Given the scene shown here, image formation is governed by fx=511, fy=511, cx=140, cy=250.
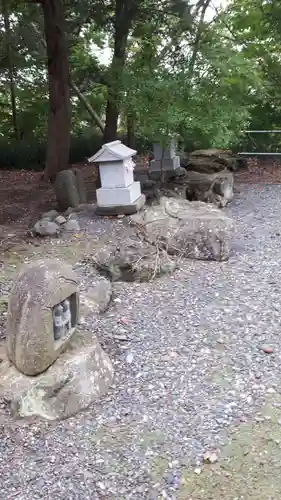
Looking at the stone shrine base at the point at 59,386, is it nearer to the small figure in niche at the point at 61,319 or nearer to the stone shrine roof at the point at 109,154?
the small figure in niche at the point at 61,319

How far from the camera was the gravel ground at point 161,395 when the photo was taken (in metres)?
2.13

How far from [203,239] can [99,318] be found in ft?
5.20

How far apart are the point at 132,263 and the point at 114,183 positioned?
1.47 meters

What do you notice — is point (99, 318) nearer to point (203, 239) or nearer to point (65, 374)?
point (65, 374)

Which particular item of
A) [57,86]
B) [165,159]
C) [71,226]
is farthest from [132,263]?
[57,86]

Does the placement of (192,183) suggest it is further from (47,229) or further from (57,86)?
(47,229)

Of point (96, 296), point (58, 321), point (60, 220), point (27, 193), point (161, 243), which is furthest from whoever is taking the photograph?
point (27, 193)

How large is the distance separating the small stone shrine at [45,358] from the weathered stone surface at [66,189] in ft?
10.6

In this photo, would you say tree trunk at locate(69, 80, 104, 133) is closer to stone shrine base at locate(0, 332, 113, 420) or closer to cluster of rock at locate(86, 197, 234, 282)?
cluster of rock at locate(86, 197, 234, 282)

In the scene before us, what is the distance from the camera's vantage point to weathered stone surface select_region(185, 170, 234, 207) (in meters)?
6.64

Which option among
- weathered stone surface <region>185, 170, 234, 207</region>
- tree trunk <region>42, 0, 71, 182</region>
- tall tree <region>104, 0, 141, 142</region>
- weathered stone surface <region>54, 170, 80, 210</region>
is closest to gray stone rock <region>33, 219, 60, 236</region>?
weathered stone surface <region>54, 170, 80, 210</region>

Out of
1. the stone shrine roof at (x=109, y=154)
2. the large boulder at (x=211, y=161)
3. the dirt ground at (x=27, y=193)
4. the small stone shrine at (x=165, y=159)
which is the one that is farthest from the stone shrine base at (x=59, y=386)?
the large boulder at (x=211, y=161)

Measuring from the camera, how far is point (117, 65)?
610cm

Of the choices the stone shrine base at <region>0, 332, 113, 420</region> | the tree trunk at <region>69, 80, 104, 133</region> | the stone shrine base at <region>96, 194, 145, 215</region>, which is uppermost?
the tree trunk at <region>69, 80, 104, 133</region>
